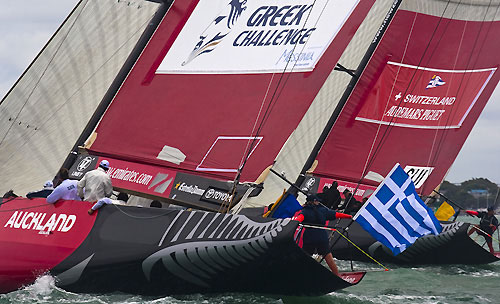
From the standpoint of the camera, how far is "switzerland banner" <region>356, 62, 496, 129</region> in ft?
54.5

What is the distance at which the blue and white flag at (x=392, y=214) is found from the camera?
9273mm

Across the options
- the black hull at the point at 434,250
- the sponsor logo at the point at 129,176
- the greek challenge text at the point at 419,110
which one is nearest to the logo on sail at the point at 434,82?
the greek challenge text at the point at 419,110

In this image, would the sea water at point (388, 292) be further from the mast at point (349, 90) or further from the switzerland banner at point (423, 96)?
the switzerland banner at point (423, 96)

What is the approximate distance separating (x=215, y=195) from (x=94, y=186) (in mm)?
1434

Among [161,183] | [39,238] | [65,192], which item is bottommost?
[39,238]

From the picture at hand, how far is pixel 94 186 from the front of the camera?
30.9 feet

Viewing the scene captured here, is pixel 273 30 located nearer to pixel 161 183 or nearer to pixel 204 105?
pixel 204 105

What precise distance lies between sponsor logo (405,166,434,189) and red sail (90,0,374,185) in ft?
21.8

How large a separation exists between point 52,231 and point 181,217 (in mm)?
1361

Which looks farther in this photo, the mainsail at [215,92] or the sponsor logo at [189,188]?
the mainsail at [215,92]

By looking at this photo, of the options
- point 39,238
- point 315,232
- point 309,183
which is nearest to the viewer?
point 39,238

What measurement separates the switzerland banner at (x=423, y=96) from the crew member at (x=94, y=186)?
25.6ft

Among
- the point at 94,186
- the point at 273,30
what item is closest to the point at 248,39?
the point at 273,30

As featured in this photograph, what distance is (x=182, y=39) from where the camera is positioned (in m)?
11.0
